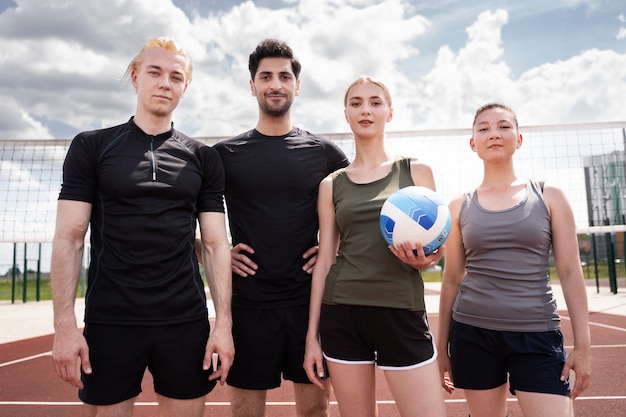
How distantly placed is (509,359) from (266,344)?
1.39 metres

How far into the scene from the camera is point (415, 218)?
2396mm

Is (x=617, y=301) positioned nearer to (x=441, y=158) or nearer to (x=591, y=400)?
(x=441, y=158)

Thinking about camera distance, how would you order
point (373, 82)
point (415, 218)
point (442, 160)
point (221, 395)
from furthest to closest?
point (442, 160) → point (221, 395) → point (373, 82) → point (415, 218)

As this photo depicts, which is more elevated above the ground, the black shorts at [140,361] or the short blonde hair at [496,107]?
the short blonde hair at [496,107]

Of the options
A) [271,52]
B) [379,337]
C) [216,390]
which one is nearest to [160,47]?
[271,52]

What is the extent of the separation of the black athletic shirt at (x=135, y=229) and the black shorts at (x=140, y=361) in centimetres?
6

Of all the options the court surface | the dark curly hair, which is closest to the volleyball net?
the court surface

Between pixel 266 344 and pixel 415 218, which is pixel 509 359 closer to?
pixel 415 218

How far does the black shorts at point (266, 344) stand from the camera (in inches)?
119

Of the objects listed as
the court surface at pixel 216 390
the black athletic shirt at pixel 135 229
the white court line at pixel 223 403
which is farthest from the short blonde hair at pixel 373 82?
the white court line at pixel 223 403

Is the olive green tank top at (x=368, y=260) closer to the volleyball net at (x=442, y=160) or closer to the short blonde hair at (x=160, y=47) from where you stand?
the short blonde hair at (x=160, y=47)

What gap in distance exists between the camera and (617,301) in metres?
14.0

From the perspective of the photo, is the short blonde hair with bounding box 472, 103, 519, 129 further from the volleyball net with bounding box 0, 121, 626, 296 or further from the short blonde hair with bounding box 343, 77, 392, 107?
the volleyball net with bounding box 0, 121, 626, 296

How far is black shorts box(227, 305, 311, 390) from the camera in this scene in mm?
3012
